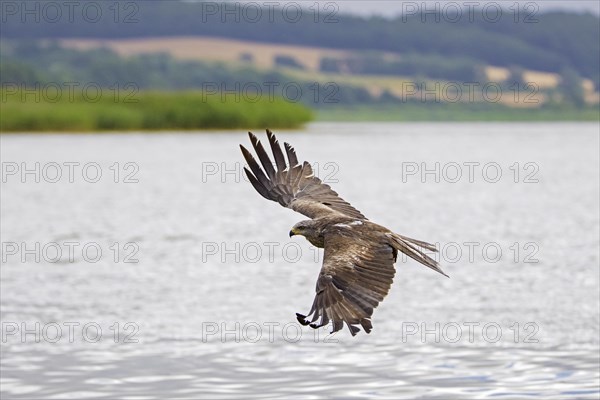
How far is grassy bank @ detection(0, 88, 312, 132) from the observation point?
57.2 m

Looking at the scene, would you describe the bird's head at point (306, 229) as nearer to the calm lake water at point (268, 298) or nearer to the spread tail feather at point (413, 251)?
the spread tail feather at point (413, 251)

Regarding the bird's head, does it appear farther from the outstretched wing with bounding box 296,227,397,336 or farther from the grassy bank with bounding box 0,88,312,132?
the grassy bank with bounding box 0,88,312,132

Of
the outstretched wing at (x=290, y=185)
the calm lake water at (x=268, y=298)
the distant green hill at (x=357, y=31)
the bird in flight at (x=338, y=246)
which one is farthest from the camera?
the distant green hill at (x=357, y=31)

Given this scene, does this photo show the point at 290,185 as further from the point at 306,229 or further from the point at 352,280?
the point at 352,280

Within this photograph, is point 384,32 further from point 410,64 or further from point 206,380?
point 206,380

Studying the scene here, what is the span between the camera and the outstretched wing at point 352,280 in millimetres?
9172

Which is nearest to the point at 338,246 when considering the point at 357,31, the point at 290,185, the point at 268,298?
the point at 290,185

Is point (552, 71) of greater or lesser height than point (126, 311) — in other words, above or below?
above

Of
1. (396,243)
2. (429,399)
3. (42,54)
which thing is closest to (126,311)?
(429,399)

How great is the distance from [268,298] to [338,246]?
26.6 ft

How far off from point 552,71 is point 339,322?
120 m

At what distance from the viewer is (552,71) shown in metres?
126

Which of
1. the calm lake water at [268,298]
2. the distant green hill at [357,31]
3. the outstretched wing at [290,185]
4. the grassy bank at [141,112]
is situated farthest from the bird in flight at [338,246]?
the distant green hill at [357,31]

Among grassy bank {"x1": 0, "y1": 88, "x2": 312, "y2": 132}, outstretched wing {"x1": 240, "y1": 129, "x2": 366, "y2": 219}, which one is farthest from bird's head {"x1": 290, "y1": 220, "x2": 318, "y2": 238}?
grassy bank {"x1": 0, "y1": 88, "x2": 312, "y2": 132}
